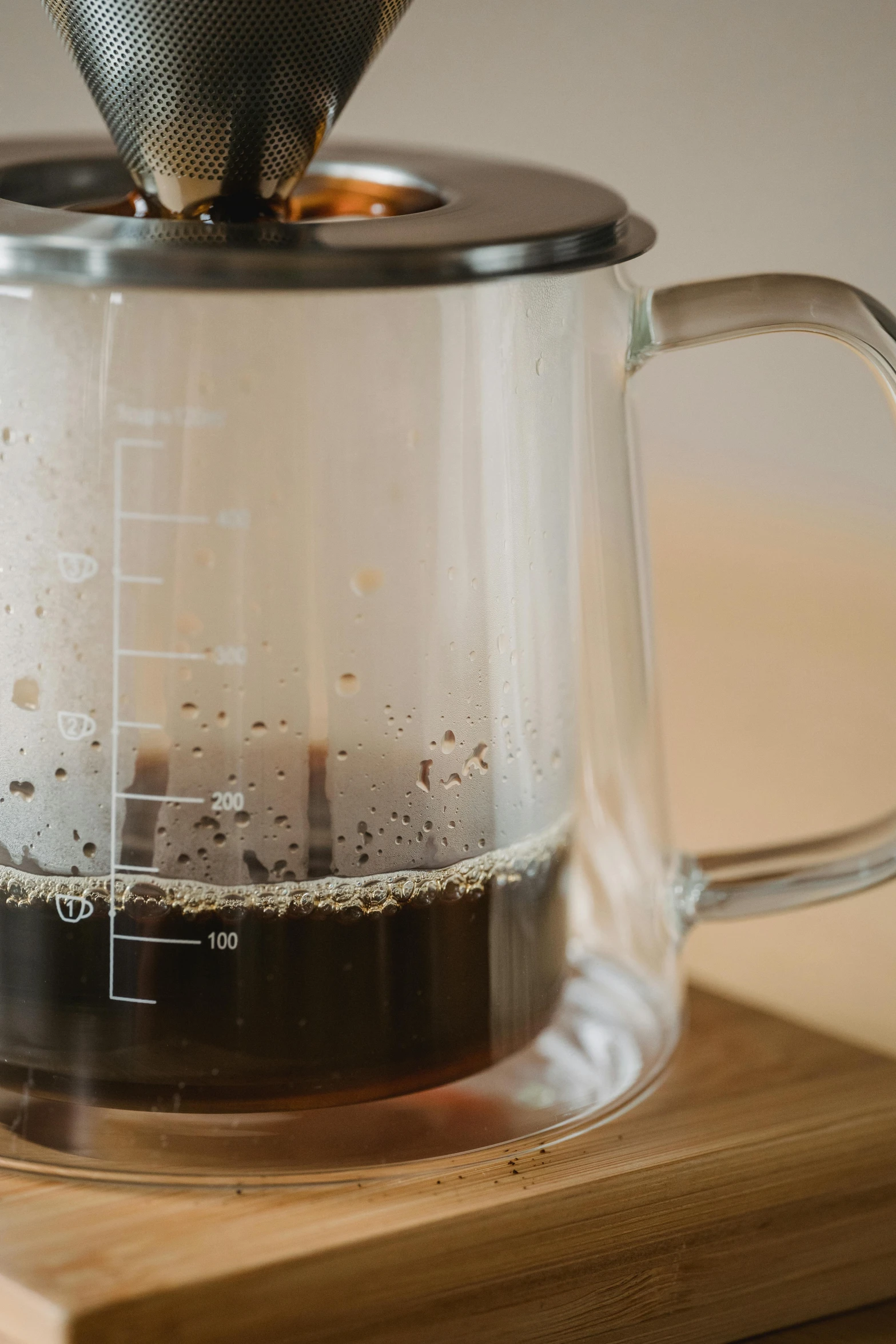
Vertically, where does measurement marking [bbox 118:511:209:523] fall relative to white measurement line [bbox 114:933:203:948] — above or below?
above

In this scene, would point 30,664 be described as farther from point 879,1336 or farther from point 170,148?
point 879,1336

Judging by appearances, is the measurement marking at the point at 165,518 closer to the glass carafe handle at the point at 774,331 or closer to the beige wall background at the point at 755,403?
the glass carafe handle at the point at 774,331

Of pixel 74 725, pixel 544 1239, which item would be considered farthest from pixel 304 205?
pixel 544 1239

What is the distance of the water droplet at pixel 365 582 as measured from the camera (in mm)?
437

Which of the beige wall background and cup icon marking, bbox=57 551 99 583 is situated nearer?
cup icon marking, bbox=57 551 99 583

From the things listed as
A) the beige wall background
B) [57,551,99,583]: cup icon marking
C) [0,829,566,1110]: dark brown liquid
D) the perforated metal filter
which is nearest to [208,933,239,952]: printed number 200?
[0,829,566,1110]: dark brown liquid

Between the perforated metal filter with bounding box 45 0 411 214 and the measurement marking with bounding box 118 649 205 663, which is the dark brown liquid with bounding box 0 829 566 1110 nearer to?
the measurement marking with bounding box 118 649 205 663

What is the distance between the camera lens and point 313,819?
44 cm

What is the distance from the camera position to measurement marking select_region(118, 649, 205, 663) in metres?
0.43

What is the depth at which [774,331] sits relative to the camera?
494 millimetres

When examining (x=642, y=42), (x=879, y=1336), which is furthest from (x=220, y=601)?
(x=642, y=42)

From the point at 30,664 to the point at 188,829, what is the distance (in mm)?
64

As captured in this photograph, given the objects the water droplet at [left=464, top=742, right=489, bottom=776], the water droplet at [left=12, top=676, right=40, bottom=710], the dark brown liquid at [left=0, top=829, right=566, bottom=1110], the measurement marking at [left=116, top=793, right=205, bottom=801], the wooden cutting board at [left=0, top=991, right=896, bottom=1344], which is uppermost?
the water droplet at [left=12, top=676, right=40, bottom=710]

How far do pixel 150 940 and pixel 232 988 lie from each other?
3cm
